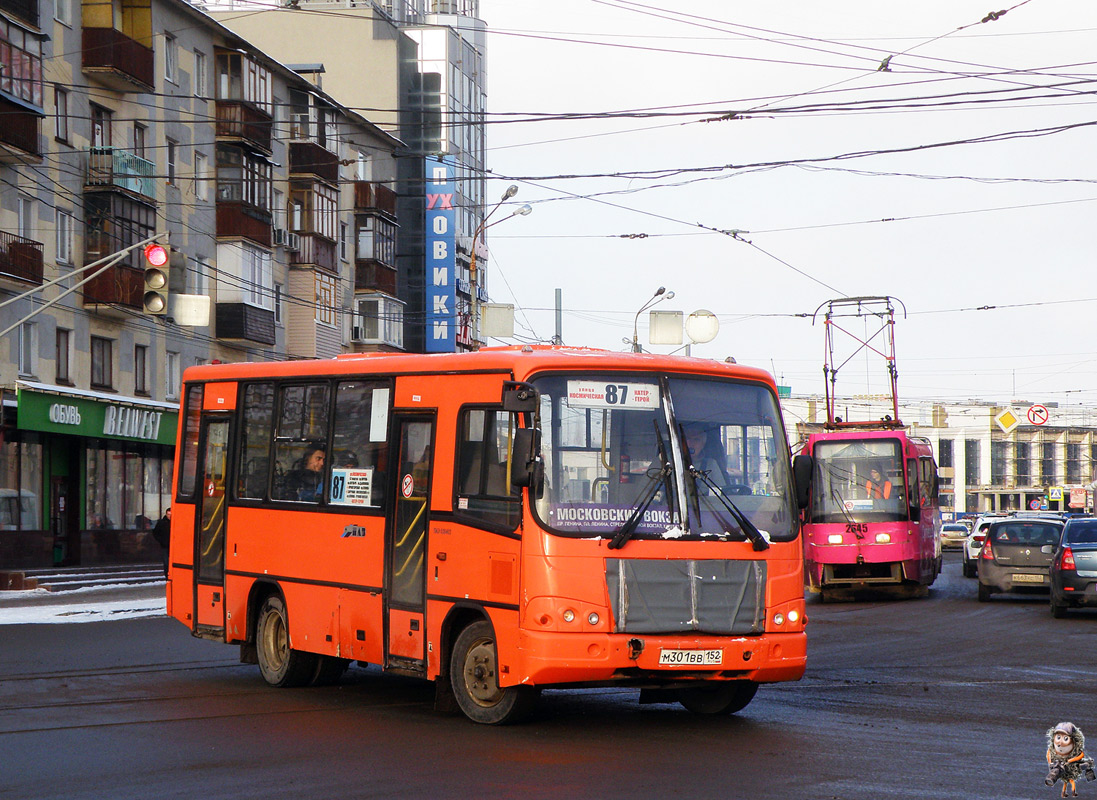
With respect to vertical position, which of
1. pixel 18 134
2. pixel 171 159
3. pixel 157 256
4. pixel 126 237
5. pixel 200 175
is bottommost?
pixel 157 256

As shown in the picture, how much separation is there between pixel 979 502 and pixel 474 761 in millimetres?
120764

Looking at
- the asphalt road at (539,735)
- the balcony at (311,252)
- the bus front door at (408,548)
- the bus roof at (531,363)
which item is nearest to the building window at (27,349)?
the balcony at (311,252)

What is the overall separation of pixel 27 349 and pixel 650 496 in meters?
28.7

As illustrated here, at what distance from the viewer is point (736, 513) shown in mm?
11375

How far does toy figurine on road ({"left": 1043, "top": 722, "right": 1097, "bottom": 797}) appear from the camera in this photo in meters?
7.84

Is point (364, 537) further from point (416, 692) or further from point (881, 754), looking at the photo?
point (881, 754)

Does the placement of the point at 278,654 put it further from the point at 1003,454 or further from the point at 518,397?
the point at 1003,454

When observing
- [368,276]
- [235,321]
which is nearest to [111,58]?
[235,321]

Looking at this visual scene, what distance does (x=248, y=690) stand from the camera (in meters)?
14.0

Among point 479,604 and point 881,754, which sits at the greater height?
point 479,604

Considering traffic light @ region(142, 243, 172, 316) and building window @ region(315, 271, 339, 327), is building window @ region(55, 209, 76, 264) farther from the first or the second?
traffic light @ region(142, 243, 172, 316)

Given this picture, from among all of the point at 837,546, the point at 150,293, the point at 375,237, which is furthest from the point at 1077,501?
the point at 150,293

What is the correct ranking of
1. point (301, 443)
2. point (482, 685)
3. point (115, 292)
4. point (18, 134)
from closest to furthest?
point (482, 685) < point (301, 443) < point (18, 134) < point (115, 292)

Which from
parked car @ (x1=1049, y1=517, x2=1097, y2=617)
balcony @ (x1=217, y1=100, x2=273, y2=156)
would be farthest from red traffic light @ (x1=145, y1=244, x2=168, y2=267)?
balcony @ (x1=217, y1=100, x2=273, y2=156)
